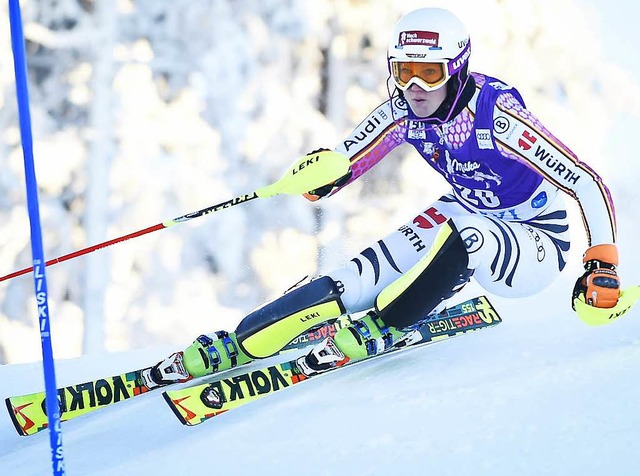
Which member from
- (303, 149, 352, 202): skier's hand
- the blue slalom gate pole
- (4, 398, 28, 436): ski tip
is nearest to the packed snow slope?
(4, 398, 28, 436): ski tip

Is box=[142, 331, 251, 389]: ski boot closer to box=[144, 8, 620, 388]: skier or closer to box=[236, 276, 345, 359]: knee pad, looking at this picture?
box=[144, 8, 620, 388]: skier

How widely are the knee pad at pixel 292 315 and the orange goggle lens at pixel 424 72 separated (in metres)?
0.66

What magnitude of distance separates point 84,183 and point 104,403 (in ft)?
17.6

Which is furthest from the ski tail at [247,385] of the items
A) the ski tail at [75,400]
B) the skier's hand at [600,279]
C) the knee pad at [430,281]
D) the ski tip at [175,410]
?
the skier's hand at [600,279]

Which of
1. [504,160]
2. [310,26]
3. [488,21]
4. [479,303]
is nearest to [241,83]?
[310,26]

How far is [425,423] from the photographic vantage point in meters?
2.44

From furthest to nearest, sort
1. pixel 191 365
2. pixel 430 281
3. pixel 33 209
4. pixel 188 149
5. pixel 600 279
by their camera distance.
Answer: pixel 188 149 < pixel 191 365 < pixel 430 281 < pixel 600 279 < pixel 33 209

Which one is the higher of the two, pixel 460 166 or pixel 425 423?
pixel 460 166

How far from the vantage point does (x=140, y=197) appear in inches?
327

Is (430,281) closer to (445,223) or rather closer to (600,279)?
(445,223)

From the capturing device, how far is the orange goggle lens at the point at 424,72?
108 inches

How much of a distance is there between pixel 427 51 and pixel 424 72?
6cm

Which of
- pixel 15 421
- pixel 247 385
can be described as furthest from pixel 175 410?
pixel 15 421

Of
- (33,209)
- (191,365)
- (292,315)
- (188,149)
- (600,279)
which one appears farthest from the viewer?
(188,149)
